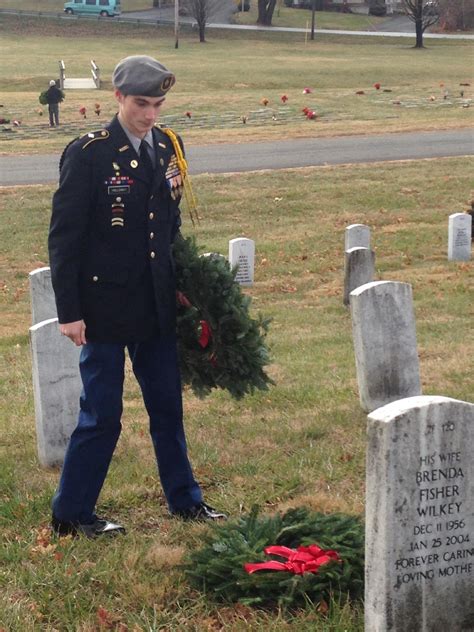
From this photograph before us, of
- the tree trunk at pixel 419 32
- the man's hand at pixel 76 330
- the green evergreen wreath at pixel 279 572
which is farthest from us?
the tree trunk at pixel 419 32

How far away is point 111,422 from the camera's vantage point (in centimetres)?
523

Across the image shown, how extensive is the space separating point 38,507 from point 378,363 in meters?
2.77

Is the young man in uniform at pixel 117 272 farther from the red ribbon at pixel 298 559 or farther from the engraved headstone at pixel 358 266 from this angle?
the engraved headstone at pixel 358 266

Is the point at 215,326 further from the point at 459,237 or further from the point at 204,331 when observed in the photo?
the point at 459,237

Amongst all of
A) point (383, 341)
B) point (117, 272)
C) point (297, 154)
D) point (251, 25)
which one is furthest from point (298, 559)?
point (251, 25)

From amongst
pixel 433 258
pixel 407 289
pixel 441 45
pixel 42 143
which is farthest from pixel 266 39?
pixel 407 289

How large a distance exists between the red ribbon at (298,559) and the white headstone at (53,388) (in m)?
2.29

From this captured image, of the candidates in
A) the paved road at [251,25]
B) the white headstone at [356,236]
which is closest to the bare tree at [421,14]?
the paved road at [251,25]

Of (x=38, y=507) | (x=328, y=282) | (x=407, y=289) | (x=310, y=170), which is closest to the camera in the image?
(x=38, y=507)

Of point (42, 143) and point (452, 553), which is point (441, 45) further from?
point (452, 553)

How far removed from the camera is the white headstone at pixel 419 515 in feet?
12.7

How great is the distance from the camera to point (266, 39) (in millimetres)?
74312

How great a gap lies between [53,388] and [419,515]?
3.11 metres

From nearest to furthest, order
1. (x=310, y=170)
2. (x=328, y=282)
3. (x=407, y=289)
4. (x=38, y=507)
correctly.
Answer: (x=38, y=507) < (x=407, y=289) < (x=328, y=282) < (x=310, y=170)
